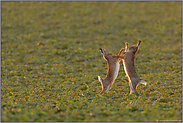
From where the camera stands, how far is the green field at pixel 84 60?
985cm

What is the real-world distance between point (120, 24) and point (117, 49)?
5.49 meters

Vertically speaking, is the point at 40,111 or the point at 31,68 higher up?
the point at 31,68

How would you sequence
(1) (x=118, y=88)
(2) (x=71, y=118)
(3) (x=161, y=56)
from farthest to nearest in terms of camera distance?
1. (3) (x=161, y=56)
2. (1) (x=118, y=88)
3. (2) (x=71, y=118)

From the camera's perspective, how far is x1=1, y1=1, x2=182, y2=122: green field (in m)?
9.85

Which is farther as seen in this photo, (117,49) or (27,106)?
(117,49)

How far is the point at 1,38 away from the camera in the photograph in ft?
68.5

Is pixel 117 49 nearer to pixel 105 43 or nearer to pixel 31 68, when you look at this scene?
pixel 105 43

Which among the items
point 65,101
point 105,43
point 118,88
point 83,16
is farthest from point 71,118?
point 83,16

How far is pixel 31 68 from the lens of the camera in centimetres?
1602

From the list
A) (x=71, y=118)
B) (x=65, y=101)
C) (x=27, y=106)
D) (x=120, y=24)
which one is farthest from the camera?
(x=120, y=24)

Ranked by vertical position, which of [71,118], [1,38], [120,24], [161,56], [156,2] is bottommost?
[71,118]

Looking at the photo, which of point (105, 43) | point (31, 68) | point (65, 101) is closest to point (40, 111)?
point (65, 101)

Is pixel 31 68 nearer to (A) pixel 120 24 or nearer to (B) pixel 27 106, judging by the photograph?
(B) pixel 27 106

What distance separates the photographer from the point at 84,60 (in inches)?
687
